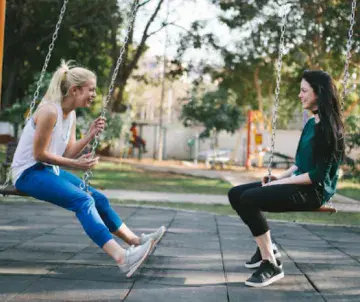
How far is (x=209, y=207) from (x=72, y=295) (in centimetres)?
604

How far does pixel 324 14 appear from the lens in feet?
52.2

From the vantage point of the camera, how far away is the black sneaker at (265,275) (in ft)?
11.6

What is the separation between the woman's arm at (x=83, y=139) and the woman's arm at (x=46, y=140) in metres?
0.33

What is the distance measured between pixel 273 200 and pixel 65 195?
4.35 ft

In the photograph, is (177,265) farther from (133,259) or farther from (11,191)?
(11,191)

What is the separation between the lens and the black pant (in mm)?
3678

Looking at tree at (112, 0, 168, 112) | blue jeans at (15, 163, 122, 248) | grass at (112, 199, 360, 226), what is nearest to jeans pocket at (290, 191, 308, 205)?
blue jeans at (15, 163, 122, 248)

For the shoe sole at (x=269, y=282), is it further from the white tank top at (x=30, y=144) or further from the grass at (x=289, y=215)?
the grass at (x=289, y=215)

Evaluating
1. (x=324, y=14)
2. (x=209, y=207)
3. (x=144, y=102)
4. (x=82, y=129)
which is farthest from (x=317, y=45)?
(x=144, y=102)

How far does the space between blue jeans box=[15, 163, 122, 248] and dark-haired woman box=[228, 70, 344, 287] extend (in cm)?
96

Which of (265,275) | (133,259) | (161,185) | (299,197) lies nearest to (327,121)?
(299,197)

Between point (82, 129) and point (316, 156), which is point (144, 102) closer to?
point (82, 129)

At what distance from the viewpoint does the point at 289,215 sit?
27.8ft

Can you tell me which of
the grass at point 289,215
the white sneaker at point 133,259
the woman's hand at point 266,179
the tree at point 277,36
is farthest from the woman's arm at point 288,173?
the tree at point 277,36
